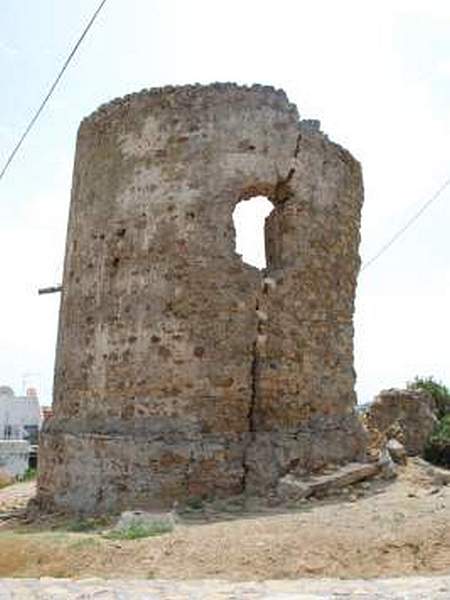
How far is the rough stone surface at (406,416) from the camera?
577 inches

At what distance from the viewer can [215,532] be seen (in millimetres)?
7422

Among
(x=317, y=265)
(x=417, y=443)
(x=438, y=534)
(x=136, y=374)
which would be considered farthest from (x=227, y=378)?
(x=417, y=443)

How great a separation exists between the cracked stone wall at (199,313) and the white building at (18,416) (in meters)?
30.9

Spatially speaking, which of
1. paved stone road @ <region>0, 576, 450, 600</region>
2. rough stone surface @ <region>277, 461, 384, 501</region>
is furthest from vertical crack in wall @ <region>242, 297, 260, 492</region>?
paved stone road @ <region>0, 576, 450, 600</region>

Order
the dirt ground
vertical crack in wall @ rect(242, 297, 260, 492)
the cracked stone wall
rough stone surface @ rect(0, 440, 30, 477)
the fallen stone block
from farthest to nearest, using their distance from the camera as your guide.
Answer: rough stone surface @ rect(0, 440, 30, 477)
vertical crack in wall @ rect(242, 297, 260, 492)
the cracked stone wall
the fallen stone block
the dirt ground

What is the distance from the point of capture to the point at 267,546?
6789mm

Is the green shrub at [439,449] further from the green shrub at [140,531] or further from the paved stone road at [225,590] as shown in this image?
the paved stone road at [225,590]

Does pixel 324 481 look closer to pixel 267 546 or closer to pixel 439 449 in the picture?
pixel 267 546

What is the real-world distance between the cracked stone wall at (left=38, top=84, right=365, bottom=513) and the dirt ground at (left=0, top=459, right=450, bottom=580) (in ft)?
2.89

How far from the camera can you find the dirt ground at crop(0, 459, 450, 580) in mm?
6305

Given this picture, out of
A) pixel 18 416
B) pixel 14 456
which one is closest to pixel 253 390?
pixel 14 456

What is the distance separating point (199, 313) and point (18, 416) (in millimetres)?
33738

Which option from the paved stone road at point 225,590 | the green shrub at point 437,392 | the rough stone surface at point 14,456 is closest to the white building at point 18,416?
the rough stone surface at point 14,456

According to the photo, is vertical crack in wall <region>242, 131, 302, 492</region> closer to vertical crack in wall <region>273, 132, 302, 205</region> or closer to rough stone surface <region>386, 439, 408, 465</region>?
vertical crack in wall <region>273, 132, 302, 205</region>
